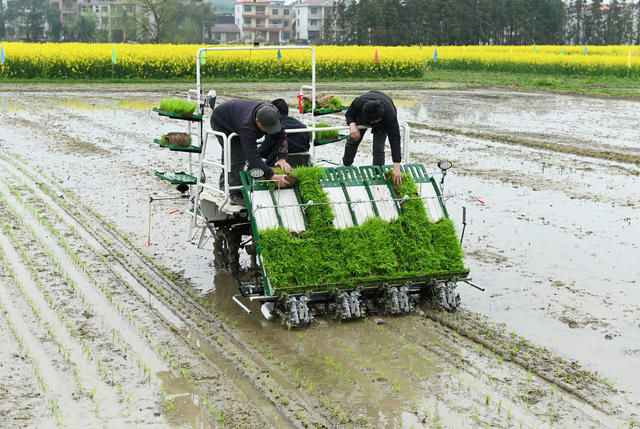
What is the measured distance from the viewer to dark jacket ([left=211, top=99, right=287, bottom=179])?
8391 mm

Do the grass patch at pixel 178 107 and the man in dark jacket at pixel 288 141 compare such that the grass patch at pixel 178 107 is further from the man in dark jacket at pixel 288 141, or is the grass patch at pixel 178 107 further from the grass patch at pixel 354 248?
the grass patch at pixel 354 248

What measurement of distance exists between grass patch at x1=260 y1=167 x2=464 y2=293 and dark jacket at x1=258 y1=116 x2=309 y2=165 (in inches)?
31.9

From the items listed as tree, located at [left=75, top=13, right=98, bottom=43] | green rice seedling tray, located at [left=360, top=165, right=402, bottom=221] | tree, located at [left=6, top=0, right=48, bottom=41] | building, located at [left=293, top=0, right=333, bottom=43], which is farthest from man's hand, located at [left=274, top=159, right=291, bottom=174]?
building, located at [left=293, top=0, right=333, bottom=43]

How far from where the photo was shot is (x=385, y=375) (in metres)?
6.88

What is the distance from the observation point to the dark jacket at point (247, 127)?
8391mm

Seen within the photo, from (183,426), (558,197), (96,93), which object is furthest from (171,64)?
(183,426)

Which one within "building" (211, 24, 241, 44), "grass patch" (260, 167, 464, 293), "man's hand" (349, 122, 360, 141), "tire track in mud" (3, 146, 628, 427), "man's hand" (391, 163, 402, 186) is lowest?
"tire track in mud" (3, 146, 628, 427)

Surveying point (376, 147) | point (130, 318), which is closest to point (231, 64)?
point (376, 147)

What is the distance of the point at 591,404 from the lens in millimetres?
6367

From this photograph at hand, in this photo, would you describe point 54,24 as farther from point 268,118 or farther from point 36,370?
point 36,370

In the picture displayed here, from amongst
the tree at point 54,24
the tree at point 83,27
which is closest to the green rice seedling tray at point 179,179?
the tree at point 83,27

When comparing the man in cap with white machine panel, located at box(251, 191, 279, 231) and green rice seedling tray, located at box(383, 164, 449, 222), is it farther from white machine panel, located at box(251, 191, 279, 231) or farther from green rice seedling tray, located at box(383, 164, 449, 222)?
green rice seedling tray, located at box(383, 164, 449, 222)

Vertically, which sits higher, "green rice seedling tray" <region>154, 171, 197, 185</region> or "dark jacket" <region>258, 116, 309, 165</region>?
"dark jacket" <region>258, 116, 309, 165</region>

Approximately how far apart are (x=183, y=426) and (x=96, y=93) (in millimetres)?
30575
